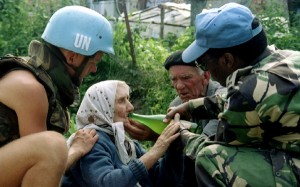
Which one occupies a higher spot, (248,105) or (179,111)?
(248,105)

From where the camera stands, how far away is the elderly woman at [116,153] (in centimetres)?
290

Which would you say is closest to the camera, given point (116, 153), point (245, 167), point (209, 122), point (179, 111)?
point (245, 167)

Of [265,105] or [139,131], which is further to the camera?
[139,131]

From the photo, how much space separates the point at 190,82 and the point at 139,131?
35.4 inches

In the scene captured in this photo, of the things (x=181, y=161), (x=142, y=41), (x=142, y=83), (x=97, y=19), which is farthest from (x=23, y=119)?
(x=142, y=41)

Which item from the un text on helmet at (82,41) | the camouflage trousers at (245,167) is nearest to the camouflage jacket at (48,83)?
the un text on helmet at (82,41)

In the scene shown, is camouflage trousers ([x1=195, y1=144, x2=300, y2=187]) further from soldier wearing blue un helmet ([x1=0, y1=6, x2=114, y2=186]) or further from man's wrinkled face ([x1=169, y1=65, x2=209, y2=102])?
man's wrinkled face ([x1=169, y1=65, x2=209, y2=102])

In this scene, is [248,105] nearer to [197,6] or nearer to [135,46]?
[135,46]

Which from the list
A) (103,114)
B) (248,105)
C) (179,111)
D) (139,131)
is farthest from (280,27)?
(248,105)

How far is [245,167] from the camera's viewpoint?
97.8 inches

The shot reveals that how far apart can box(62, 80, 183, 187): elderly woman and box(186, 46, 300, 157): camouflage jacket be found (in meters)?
0.59

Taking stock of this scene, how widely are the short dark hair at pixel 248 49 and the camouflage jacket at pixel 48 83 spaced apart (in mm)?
903

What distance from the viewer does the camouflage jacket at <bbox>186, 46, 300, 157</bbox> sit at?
93.6 inches

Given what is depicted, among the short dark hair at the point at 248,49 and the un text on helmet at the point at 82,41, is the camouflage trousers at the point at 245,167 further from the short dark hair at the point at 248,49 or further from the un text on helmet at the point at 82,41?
the un text on helmet at the point at 82,41
